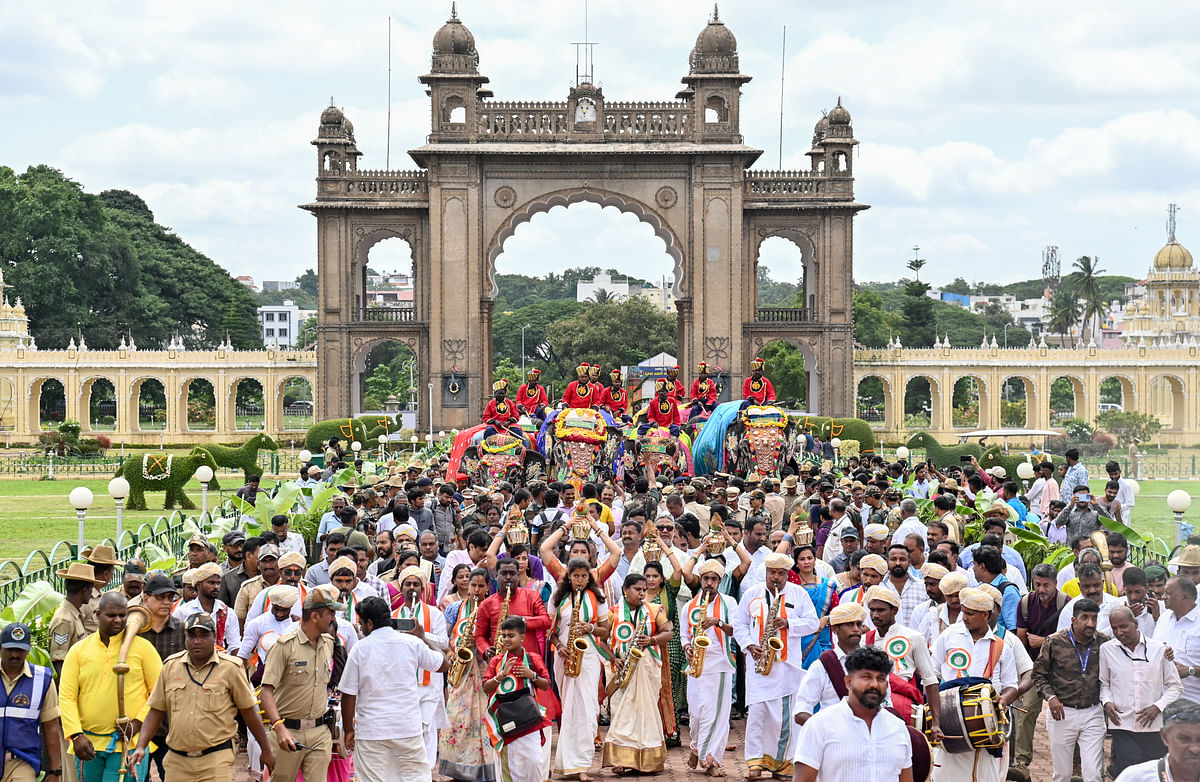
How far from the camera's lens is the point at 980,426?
4750 centimetres

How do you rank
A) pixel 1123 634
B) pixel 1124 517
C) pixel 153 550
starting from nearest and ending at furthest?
1. pixel 1123 634
2. pixel 153 550
3. pixel 1124 517

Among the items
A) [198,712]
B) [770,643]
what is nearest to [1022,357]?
[770,643]

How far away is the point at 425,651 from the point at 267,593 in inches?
49.1

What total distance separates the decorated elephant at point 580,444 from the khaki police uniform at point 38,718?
12680 millimetres

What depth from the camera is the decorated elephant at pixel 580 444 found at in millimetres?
19859

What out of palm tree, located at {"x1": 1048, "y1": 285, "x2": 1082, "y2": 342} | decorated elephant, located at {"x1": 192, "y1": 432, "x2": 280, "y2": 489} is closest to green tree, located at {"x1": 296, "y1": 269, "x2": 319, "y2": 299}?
palm tree, located at {"x1": 1048, "y1": 285, "x2": 1082, "y2": 342}

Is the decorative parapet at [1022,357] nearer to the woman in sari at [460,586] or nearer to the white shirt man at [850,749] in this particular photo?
the woman in sari at [460,586]

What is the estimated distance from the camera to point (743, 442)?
70.9 ft

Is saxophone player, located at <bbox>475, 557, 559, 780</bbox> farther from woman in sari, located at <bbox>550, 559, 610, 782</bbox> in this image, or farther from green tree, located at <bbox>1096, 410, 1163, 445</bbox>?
green tree, located at <bbox>1096, 410, 1163, 445</bbox>

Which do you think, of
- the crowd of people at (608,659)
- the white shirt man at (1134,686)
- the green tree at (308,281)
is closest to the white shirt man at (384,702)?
the crowd of people at (608,659)

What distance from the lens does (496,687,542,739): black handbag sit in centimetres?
841

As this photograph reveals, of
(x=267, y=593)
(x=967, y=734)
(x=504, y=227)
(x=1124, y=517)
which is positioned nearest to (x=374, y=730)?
Answer: (x=267, y=593)

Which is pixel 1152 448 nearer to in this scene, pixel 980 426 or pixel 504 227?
pixel 980 426

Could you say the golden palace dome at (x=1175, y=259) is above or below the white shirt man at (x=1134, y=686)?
above
